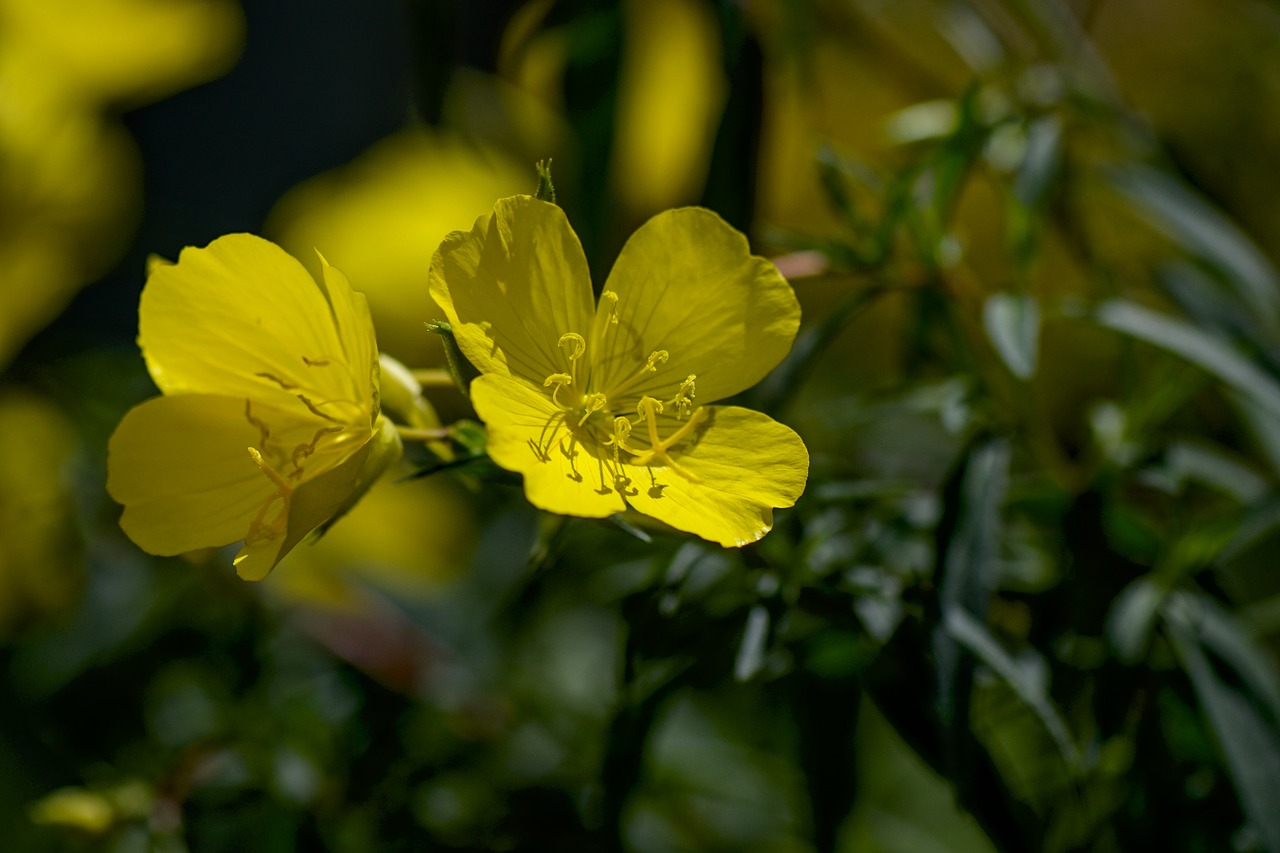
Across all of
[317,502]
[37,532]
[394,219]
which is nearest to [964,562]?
[317,502]

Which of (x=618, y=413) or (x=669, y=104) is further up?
(x=618, y=413)

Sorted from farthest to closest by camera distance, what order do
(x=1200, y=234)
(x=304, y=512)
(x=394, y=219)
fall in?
(x=394, y=219), (x=1200, y=234), (x=304, y=512)

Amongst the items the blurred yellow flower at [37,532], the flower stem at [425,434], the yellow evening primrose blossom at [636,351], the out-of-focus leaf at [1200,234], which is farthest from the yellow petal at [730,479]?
the blurred yellow flower at [37,532]

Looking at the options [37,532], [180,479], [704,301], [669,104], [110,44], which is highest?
[704,301]

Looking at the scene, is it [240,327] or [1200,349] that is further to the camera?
[1200,349]

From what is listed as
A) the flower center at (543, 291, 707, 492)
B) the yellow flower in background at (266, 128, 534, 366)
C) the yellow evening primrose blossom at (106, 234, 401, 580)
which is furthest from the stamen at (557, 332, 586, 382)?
the yellow flower in background at (266, 128, 534, 366)

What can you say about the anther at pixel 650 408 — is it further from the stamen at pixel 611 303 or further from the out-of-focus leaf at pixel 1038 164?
the out-of-focus leaf at pixel 1038 164

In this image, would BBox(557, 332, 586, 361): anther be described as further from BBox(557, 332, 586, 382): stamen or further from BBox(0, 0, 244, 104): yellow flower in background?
BBox(0, 0, 244, 104): yellow flower in background

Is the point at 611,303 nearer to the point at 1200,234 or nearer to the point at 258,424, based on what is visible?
the point at 258,424
